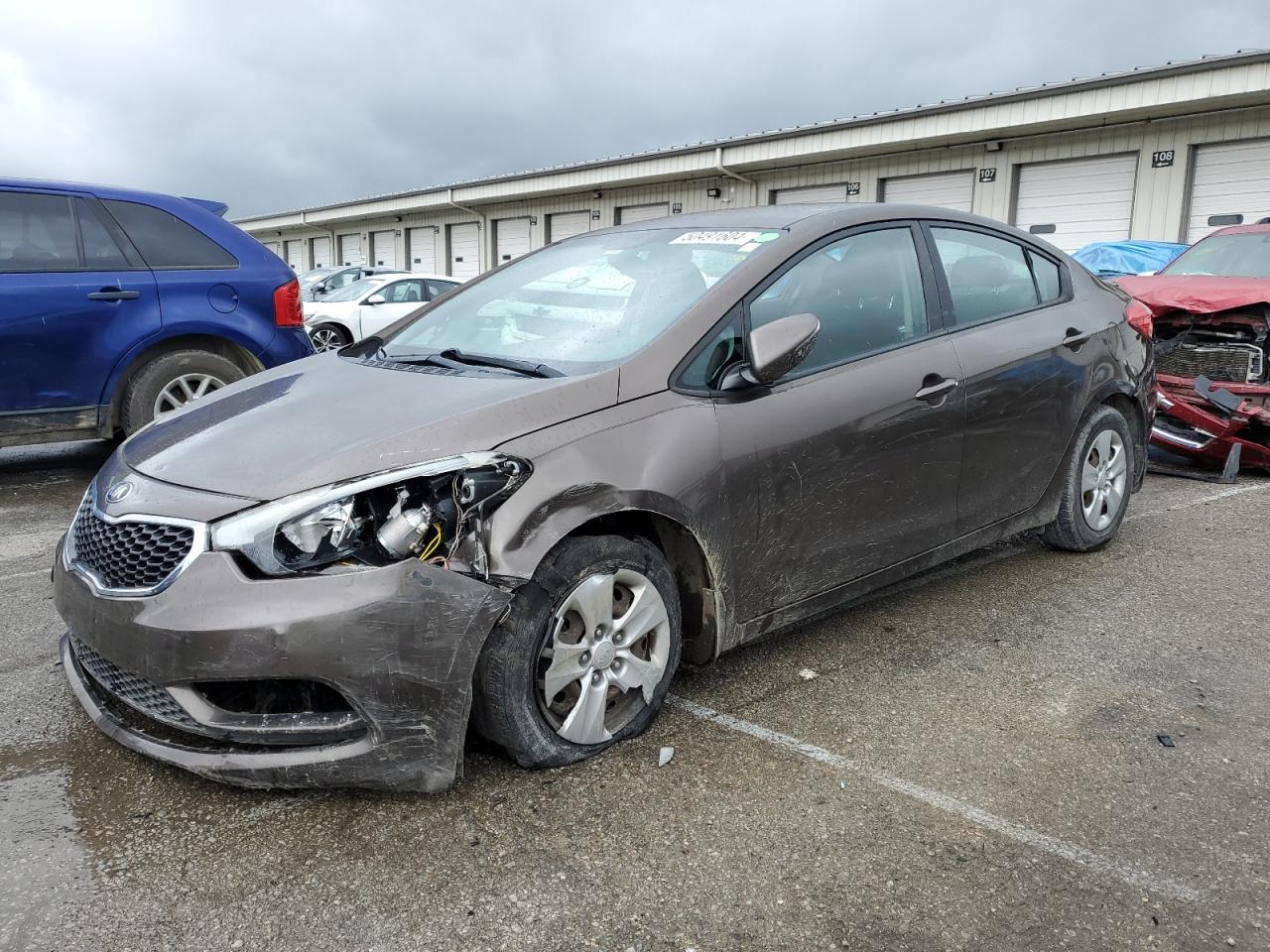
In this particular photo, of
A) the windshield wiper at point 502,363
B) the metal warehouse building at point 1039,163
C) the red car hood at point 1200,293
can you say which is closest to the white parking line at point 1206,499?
the red car hood at point 1200,293

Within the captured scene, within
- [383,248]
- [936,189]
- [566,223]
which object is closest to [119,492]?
[936,189]

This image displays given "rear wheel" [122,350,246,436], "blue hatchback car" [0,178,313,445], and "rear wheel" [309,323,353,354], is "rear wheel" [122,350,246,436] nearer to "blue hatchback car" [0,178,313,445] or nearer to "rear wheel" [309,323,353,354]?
"blue hatchback car" [0,178,313,445]

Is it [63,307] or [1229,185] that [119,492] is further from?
[1229,185]

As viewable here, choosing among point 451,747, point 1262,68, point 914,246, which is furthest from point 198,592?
point 1262,68

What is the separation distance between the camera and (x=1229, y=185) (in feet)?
45.2

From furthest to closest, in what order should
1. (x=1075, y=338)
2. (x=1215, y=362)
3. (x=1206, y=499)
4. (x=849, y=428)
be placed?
(x=1215, y=362)
(x=1206, y=499)
(x=1075, y=338)
(x=849, y=428)

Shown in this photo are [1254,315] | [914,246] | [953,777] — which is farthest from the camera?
[1254,315]

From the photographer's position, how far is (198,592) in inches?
88.4

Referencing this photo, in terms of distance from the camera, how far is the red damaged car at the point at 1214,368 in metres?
6.33

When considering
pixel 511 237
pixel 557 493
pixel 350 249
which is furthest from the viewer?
pixel 350 249

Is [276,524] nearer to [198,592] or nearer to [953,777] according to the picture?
[198,592]

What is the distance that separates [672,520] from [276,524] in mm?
1055

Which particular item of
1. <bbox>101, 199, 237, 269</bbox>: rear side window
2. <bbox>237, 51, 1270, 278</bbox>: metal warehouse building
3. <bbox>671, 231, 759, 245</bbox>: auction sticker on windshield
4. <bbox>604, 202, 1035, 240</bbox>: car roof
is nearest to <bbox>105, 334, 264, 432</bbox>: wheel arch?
<bbox>101, 199, 237, 269</bbox>: rear side window

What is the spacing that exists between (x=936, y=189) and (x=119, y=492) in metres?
17.0
